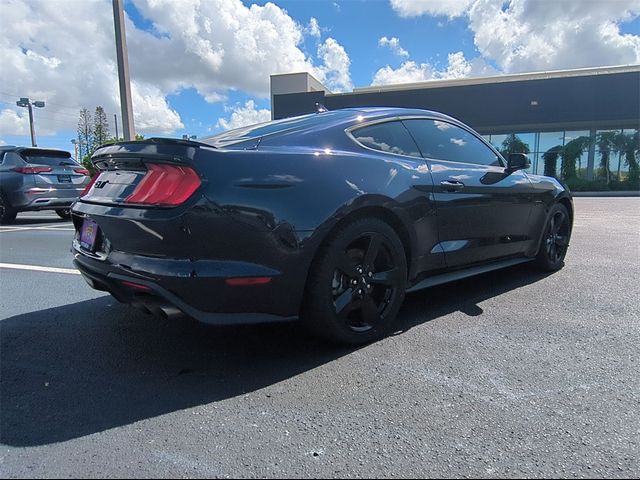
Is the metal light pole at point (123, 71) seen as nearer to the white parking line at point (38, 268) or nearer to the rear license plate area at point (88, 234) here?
the white parking line at point (38, 268)

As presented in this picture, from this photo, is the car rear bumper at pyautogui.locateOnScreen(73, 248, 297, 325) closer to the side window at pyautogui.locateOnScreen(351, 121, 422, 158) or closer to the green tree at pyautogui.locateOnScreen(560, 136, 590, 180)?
the side window at pyautogui.locateOnScreen(351, 121, 422, 158)

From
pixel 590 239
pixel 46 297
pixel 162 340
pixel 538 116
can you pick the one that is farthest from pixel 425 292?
pixel 538 116

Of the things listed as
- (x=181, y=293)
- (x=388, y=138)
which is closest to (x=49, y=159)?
(x=388, y=138)

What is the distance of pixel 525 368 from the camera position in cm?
253

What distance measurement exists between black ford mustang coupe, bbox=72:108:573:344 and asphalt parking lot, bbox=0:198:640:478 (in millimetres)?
362

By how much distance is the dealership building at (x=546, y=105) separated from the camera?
83.5 ft

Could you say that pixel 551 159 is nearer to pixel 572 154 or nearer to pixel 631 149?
pixel 572 154

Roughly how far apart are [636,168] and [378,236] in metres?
30.2

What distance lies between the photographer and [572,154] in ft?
88.9

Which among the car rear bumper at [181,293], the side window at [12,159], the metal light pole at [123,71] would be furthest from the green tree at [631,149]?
the car rear bumper at [181,293]

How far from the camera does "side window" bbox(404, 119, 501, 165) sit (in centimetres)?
343

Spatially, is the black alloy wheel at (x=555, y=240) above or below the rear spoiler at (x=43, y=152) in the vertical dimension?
below

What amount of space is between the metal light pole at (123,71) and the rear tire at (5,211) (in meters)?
4.94

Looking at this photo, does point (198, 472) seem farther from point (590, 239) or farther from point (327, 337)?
point (590, 239)
